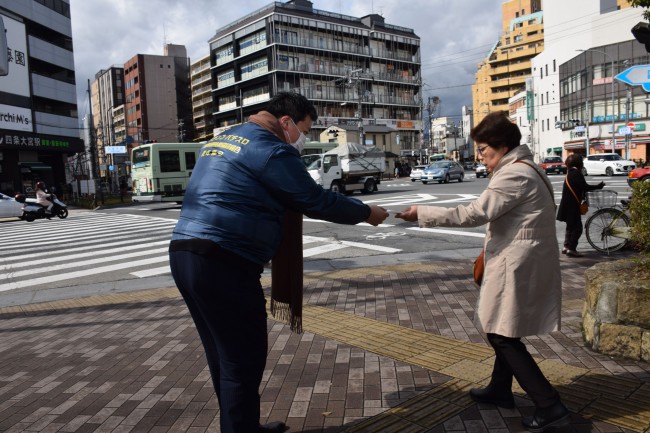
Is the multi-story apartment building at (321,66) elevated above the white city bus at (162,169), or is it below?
above

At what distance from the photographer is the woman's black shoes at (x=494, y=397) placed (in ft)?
9.98

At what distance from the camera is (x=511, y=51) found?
9394cm

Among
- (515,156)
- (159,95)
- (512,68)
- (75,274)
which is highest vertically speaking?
(512,68)

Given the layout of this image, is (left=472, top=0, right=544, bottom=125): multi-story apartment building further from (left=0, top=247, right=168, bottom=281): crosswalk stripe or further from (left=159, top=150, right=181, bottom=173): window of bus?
(left=0, top=247, right=168, bottom=281): crosswalk stripe

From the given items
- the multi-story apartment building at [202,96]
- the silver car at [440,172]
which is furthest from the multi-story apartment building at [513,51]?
the silver car at [440,172]

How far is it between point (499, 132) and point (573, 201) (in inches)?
231

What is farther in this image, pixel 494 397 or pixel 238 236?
pixel 494 397

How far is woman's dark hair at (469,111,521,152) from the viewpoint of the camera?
282cm

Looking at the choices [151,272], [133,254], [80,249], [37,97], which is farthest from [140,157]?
[37,97]

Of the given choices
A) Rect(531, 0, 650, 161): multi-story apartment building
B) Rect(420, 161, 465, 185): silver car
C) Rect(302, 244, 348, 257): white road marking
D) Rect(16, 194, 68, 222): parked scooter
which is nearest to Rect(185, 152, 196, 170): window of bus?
Rect(16, 194, 68, 222): parked scooter

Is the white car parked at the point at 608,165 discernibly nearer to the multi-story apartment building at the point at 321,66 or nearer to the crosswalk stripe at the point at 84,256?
the multi-story apartment building at the point at 321,66

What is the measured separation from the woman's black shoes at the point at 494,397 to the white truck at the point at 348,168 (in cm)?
1920

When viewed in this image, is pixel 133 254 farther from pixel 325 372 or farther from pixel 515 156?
pixel 515 156

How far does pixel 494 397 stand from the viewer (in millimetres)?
3061
